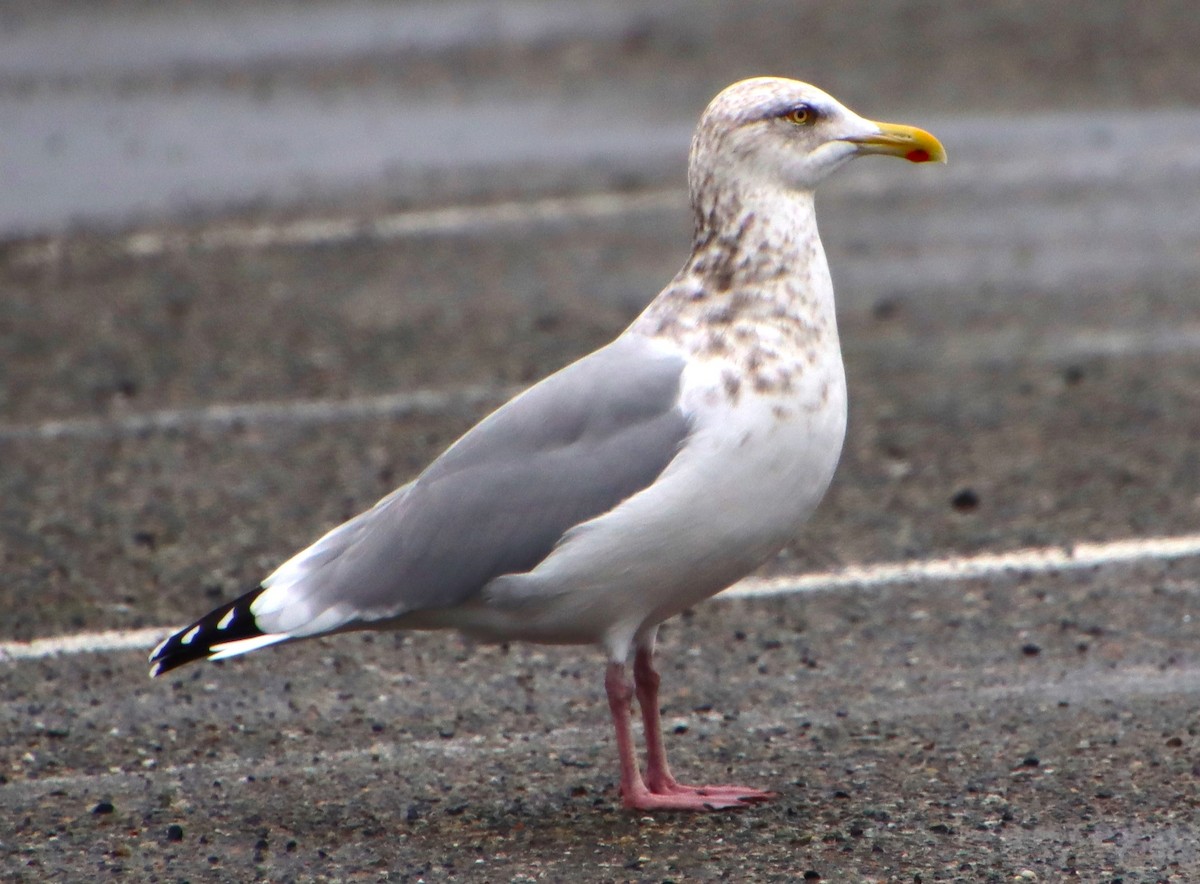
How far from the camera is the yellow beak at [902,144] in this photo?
4824 millimetres

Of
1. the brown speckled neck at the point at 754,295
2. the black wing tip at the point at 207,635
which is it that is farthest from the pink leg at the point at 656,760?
the black wing tip at the point at 207,635

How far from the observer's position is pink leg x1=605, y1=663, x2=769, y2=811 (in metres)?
4.53

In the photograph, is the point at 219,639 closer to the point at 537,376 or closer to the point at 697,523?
the point at 697,523

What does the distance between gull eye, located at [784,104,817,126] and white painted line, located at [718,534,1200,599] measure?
1743 mm

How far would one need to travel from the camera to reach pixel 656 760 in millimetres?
4613

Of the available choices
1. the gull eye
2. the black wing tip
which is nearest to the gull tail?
the black wing tip

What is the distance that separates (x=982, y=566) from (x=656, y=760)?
6.30 ft

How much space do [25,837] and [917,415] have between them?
420 centimetres

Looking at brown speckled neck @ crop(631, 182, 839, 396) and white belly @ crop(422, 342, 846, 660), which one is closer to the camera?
white belly @ crop(422, 342, 846, 660)

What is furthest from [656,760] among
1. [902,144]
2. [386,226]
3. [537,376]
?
[386,226]

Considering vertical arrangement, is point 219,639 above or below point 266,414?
below

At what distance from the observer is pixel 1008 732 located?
4957 mm

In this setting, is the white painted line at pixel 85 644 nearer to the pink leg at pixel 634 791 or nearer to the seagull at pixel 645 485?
the seagull at pixel 645 485

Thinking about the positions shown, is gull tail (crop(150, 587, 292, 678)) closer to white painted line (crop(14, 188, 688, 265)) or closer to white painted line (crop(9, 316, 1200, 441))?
white painted line (crop(9, 316, 1200, 441))
